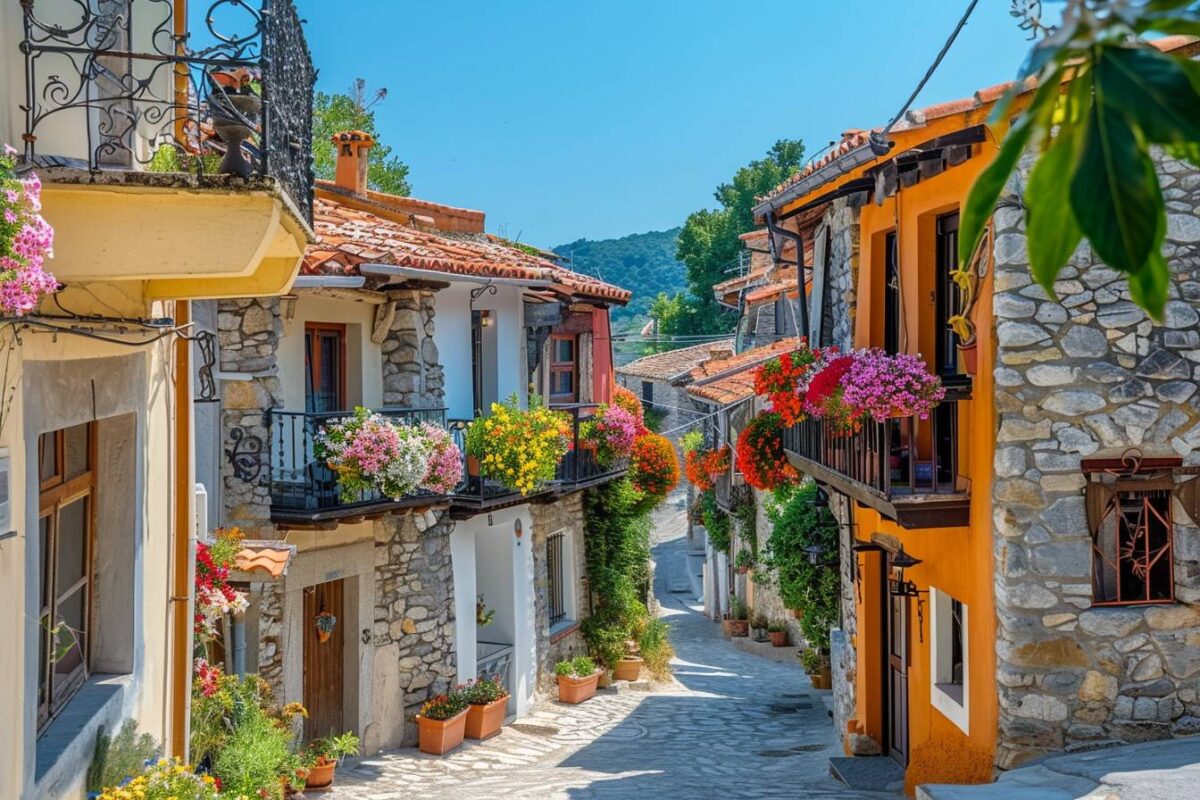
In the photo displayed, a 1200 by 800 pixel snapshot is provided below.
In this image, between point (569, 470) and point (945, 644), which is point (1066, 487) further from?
point (569, 470)

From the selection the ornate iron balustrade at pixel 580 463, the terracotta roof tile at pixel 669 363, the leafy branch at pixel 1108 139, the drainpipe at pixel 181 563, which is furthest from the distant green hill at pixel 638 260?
the leafy branch at pixel 1108 139

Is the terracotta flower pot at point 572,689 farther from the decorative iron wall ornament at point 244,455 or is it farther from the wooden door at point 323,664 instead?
→ the decorative iron wall ornament at point 244,455

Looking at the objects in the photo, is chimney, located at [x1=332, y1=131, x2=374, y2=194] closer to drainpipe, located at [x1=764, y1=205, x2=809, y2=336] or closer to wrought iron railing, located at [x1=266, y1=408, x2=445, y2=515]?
wrought iron railing, located at [x1=266, y1=408, x2=445, y2=515]

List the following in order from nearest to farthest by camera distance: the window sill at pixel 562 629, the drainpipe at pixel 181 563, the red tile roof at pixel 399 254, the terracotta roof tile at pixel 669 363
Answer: the drainpipe at pixel 181 563 → the red tile roof at pixel 399 254 → the window sill at pixel 562 629 → the terracotta roof tile at pixel 669 363

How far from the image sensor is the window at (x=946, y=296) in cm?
845

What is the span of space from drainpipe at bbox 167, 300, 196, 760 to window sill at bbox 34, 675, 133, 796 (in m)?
0.99

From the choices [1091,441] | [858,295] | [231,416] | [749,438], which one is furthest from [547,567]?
[1091,441]

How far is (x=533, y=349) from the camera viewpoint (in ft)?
53.7

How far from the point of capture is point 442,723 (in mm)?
12289

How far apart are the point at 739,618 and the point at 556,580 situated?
7.39m

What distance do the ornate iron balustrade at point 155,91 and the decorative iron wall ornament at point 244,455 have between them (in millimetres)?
5810

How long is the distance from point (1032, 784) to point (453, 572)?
316 inches

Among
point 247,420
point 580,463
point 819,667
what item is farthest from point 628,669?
point 247,420

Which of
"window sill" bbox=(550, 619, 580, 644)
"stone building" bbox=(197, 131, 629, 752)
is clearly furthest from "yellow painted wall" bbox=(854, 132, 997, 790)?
"window sill" bbox=(550, 619, 580, 644)
